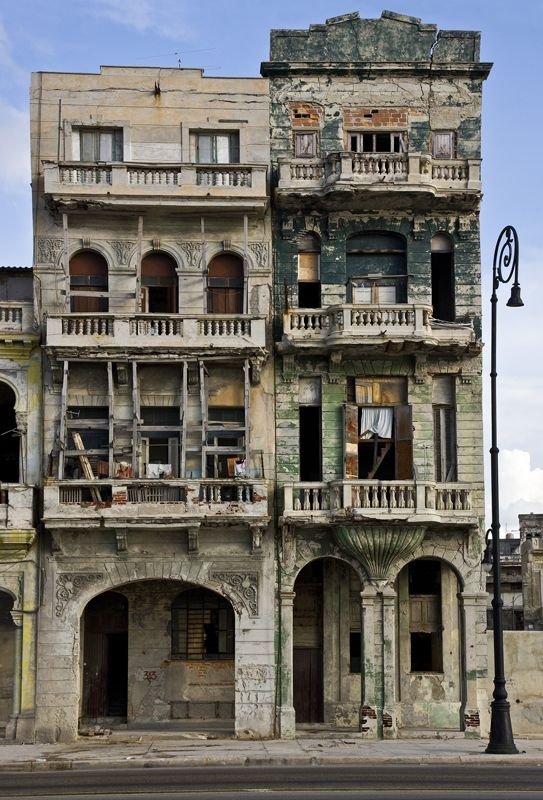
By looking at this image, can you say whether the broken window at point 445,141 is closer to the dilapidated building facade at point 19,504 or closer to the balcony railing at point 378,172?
the balcony railing at point 378,172

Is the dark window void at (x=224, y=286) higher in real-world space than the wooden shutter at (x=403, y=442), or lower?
higher

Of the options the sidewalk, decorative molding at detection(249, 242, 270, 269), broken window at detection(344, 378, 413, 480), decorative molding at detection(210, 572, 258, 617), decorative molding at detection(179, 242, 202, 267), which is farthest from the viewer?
decorative molding at detection(249, 242, 270, 269)

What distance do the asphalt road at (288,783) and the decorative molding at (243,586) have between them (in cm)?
619

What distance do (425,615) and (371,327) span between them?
327 inches

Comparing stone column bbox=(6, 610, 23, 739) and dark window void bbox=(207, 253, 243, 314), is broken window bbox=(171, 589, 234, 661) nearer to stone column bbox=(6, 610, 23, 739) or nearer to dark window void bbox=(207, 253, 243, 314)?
stone column bbox=(6, 610, 23, 739)

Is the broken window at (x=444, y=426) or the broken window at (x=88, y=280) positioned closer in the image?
the broken window at (x=88, y=280)

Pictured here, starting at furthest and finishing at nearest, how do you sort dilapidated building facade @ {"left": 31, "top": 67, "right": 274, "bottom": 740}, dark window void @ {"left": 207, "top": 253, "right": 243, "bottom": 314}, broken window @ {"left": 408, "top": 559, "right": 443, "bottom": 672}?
broken window @ {"left": 408, "top": 559, "right": 443, "bottom": 672} < dark window void @ {"left": 207, "top": 253, "right": 243, "bottom": 314} < dilapidated building facade @ {"left": 31, "top": 67, "right": 274, "bottom": 740}

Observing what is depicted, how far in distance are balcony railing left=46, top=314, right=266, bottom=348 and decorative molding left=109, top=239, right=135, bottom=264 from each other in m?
1.97

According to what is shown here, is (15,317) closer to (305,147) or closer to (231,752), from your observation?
(305,147)

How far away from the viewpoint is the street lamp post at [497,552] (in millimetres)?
28594

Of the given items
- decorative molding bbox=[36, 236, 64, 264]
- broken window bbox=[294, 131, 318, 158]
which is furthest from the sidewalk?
broken window bbox=[294, 131, 318, 158]

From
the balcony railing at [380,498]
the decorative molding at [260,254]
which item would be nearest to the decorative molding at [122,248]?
the decorative molding at [260,254]

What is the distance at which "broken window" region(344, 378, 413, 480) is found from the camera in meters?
33.8

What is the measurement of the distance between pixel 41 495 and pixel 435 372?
10918 mm
